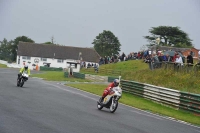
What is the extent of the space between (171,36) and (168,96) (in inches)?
3009

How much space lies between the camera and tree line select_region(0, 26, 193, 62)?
3831 inches

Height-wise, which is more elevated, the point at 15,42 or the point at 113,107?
the point at 15,42

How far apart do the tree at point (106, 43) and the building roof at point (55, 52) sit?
67.6ft

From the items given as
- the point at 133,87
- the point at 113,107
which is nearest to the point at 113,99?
the point at 113,107

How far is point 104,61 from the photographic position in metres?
65.4

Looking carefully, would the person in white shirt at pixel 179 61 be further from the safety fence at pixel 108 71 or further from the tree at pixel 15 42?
the tree at pixel 15 42

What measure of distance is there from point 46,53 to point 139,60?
2546 inches

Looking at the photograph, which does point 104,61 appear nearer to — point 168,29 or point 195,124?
point 168,29

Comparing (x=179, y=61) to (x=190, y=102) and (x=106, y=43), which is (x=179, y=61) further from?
(x=106, y=43)

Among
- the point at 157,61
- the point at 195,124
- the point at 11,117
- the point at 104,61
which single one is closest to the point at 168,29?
the point at 104,61

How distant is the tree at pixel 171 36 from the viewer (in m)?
96.3

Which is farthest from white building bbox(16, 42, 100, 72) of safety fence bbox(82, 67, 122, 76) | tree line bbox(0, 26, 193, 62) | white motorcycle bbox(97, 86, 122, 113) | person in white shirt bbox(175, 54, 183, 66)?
white motorcycle bbox(97, 86, 122, 113)

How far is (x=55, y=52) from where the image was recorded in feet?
401

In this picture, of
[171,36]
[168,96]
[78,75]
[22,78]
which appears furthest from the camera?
[171,36]
